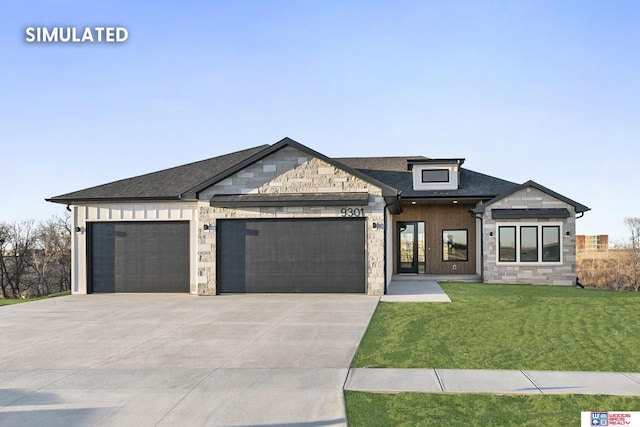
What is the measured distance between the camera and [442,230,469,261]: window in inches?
869

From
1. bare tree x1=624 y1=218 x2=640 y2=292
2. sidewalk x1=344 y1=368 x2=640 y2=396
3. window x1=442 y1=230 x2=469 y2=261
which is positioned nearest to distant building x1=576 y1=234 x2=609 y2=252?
bare tree x1=624 y1=218 x2=640 y2=292

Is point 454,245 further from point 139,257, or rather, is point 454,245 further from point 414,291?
point 139,257

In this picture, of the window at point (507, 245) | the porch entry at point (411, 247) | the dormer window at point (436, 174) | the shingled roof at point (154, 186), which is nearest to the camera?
the shingled roof at point (154, 186)

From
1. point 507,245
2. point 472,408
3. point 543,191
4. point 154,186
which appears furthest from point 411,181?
point 472,408

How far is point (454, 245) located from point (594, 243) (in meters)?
24.3

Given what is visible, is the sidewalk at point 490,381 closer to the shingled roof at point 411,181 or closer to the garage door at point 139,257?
the garage door at point 139,257

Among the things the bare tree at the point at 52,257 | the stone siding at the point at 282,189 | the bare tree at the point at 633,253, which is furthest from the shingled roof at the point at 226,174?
the bare tree at the point at 52,257

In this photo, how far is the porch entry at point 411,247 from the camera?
2233 centimetres

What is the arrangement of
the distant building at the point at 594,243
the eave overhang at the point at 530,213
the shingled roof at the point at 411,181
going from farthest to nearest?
the distant building at the point at 594,243
the shingled roof at the point at 411,181
the eave overhang at the point at 530,213

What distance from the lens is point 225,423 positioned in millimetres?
4555

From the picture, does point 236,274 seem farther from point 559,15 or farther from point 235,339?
point 559,15

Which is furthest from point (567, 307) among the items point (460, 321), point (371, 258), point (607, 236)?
point (607, 236)

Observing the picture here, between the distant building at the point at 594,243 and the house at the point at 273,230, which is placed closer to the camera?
the house at the point at 273,230

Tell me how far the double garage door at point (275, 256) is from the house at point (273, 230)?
1.3 inches
